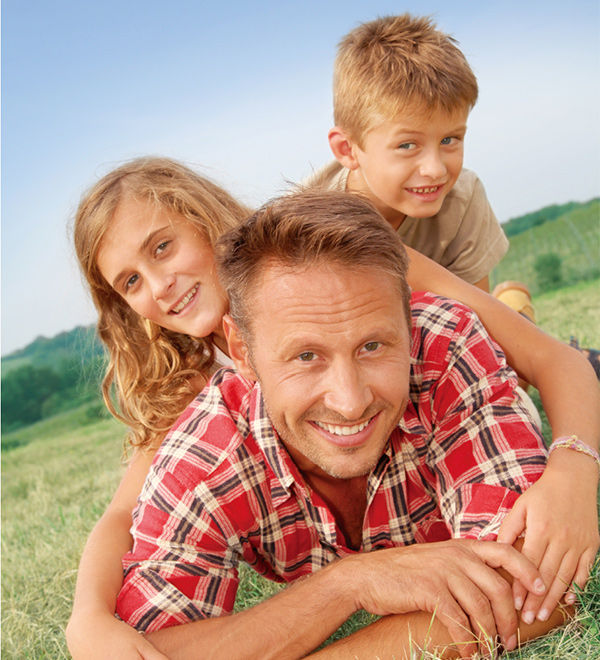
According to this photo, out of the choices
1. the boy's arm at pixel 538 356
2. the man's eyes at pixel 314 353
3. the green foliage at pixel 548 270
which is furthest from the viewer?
the green foliage at pixel 548 270

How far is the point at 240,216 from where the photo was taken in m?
3.85

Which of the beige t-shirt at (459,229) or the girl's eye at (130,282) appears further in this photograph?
the beige t-shirt at (459,229)

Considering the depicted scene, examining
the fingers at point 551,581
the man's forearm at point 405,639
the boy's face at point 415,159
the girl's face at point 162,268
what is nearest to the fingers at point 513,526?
the fingers at point 551,581

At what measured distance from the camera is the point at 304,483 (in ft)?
8.25

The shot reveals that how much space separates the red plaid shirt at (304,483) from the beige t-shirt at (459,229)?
5.42 feet

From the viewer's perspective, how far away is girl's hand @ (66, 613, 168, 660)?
7.23ft

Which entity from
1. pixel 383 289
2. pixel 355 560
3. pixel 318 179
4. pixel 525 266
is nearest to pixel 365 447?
pixel 355 560

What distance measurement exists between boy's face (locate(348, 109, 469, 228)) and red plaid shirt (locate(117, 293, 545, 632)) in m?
1.18

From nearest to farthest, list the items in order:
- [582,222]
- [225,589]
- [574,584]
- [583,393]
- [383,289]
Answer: [574,584], [383,289], [225,589], [583,393], [582,222]

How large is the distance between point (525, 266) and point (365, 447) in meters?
11.8

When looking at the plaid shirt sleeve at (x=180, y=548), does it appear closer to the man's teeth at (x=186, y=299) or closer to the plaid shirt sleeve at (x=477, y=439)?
the plaid shirt sleeve at (x=477, y=439)

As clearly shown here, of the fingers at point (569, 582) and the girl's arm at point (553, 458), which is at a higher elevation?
the girl's arm at point (553, 458)

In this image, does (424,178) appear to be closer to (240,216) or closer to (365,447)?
(240,216)

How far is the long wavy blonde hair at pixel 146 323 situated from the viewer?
3521 mm
